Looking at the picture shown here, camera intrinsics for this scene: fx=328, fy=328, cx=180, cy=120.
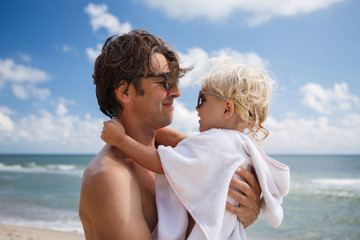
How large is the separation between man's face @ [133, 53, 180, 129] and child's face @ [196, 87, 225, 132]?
0.30 metres

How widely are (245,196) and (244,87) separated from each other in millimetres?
722

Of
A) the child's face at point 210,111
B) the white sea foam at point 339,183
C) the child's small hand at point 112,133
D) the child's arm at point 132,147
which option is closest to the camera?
the child's arm at point 132,147

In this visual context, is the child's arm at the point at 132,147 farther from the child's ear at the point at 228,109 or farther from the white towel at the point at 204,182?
the child's ear at the point at 228,109

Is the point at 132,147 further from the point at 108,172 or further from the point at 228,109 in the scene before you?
the point at 228,109

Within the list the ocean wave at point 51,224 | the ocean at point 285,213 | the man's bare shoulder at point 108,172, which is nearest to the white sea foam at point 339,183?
the ocean at point 285,213

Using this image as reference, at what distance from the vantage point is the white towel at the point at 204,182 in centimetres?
188

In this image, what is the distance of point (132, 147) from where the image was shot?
81.7 inches

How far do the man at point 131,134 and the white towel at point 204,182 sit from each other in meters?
0.09

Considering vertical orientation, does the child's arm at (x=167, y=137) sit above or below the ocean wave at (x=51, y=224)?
above

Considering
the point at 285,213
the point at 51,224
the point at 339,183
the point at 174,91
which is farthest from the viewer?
the point at 339,183

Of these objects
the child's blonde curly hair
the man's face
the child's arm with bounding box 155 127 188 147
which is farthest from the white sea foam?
the man's face

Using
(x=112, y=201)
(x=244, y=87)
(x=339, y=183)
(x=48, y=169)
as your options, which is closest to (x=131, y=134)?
(x=112, y=201)

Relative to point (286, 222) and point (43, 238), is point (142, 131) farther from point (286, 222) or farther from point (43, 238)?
point (286, 222)

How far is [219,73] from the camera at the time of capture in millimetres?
2287
